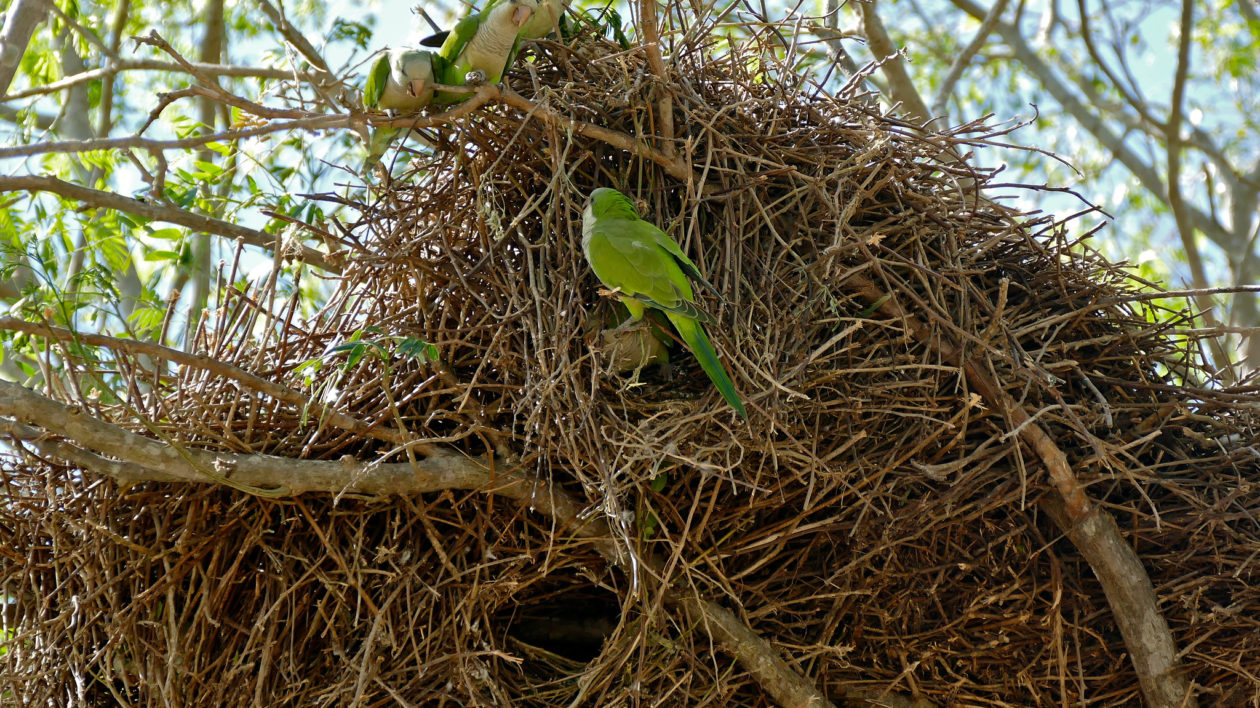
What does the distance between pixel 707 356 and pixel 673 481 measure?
39cm

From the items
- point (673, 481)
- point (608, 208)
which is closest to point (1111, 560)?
point (673, 481)

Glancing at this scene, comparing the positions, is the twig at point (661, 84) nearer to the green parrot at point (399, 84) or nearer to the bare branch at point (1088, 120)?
the green parrot at point (399, 84)

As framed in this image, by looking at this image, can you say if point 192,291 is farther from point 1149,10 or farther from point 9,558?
point 1149,10

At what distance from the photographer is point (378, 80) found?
280 cm

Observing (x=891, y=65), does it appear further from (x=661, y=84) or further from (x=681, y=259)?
(x=681, y=259)

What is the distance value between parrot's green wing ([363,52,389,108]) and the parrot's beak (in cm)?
39

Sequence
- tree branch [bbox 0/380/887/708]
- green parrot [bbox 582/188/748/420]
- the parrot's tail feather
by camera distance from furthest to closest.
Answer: green parrot [bbox 582/188/748/420], the parrot's tail feather, tree branch [bbox 0/380/887/708]

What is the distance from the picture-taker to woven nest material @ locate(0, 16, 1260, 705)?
2.60 metres

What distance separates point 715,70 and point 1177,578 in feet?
6.82

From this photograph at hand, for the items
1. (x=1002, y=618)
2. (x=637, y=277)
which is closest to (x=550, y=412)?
(x=637, y=277)

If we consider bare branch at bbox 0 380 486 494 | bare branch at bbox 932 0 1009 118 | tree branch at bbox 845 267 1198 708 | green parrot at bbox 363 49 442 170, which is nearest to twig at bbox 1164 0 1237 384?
bare branch at bbox 932 0 1009 118

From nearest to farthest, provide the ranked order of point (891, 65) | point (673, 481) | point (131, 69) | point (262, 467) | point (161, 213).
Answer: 1. point (262, 467)
2. point (673, 481)
3. point (161, 213)
4. point (131, 69)
5. point (891, 65)

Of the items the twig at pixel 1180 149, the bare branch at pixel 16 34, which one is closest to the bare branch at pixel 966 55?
the twig at pixel 1180 149

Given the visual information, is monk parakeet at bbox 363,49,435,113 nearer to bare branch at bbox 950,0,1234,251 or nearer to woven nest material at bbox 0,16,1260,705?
woven nest material at bbox 0,16,1260,705
